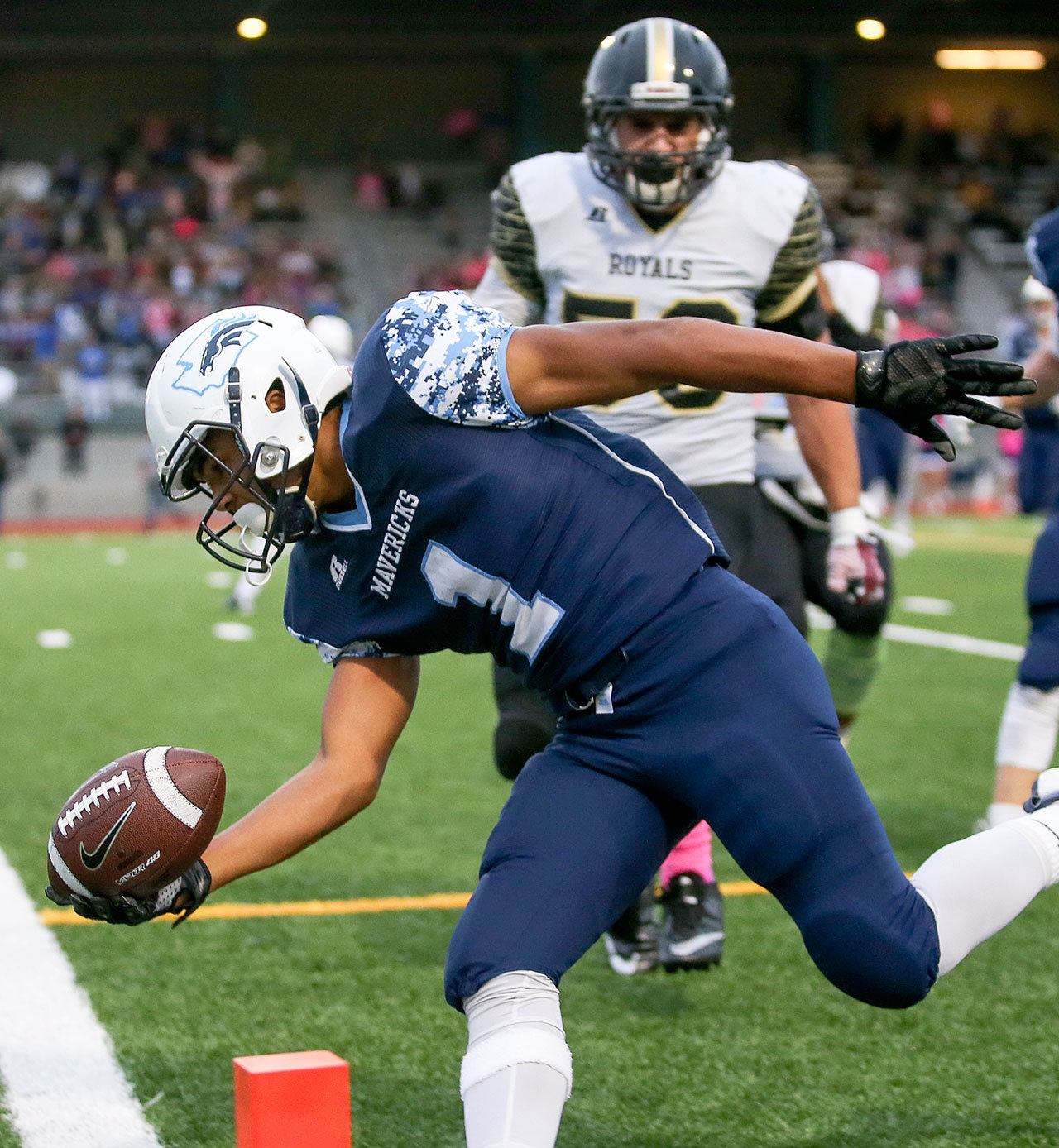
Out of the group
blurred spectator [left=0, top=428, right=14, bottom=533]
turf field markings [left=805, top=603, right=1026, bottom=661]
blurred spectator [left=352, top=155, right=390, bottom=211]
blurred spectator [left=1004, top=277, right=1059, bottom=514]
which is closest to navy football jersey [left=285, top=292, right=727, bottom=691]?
turf field markings [left=805, top=603, right=1026, bottom=661]

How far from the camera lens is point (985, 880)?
2.59 meters

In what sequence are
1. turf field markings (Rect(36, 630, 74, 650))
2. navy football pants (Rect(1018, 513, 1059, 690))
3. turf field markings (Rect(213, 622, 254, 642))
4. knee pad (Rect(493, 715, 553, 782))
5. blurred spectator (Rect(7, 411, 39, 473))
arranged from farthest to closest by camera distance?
blurred spectator (Rect(7, 411, 39, 473)), turf field markings (Rect(213, 622, 254, 642)), turf field markings (Rect(36, 630, 74, 650)), navy football pants (Rect(1018, 513, 1059, 690)), knee pad (Rect(493, 715, 553, 782))

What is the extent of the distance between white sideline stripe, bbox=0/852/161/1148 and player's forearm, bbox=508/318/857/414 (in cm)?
139

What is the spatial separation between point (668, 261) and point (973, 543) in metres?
11.9

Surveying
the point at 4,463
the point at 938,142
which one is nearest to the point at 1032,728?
the point at 4,463

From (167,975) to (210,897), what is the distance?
70 centimetres

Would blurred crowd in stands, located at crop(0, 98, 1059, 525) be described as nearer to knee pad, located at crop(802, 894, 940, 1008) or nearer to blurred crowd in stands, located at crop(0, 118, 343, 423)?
blurred crowd in stands, located at crop(0, 118, 343, 423)

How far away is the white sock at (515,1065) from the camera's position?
2.17m

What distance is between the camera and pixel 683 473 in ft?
12.4

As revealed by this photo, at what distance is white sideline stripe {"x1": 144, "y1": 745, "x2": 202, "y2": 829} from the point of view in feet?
8.13

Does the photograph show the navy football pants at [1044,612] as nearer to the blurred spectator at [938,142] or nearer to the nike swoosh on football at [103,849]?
the nike swoosh on football at [103,849]

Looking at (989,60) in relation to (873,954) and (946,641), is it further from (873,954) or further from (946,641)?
(873,954)

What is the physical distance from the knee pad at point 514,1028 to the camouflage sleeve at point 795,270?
1.90 m

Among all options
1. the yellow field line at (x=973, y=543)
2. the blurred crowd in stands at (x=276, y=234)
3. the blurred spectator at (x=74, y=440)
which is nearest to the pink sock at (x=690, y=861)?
the yellow field line at (x=973, y=543)
